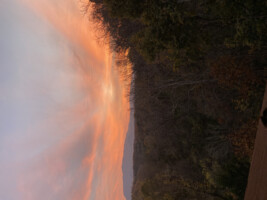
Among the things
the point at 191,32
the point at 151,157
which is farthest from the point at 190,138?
the point at 191,32

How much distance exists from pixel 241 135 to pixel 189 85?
340 cm

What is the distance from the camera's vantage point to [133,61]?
11102mm

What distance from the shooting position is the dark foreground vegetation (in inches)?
296

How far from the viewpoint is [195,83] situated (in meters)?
10.6

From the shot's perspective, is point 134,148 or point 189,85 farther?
point 134,148

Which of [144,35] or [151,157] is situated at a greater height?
[144,35]

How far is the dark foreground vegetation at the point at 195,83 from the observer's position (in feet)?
24.7

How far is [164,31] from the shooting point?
735cm

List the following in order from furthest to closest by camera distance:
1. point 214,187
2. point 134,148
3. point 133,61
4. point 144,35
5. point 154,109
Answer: point 134,148, point 154,109, point 133,61, point 214,187, point 144,35

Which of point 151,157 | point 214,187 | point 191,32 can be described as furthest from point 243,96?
point 151,157

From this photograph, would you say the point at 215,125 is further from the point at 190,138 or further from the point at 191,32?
the point at 191,32

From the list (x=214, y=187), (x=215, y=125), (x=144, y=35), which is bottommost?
(x=214, y=187)

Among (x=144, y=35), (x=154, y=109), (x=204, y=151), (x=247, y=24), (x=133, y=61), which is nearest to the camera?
(x=247, y=24)

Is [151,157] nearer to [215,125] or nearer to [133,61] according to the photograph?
[215,125]
